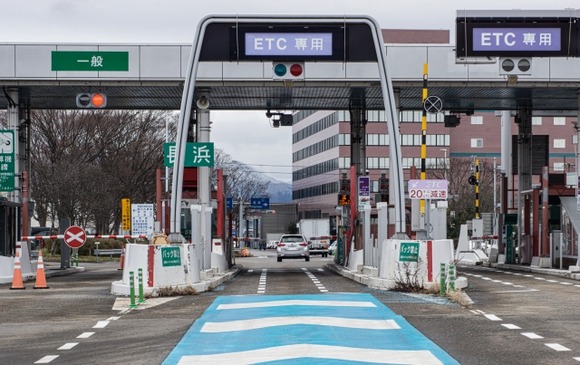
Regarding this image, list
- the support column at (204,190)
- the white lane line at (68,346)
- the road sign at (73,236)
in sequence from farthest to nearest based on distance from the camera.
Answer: the road sign at (73,236), the support column at (204,190), the white lane line at (68,346)

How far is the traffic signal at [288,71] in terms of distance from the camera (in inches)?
1097

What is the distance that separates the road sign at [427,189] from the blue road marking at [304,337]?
245 inches

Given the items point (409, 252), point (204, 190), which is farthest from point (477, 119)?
point (409, 252)

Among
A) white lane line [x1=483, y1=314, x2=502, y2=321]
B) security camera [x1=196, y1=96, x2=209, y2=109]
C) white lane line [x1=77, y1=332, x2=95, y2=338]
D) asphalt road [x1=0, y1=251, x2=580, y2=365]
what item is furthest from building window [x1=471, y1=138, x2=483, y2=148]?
white lane line [x1=77, y1=332, x2=95, y2=338]

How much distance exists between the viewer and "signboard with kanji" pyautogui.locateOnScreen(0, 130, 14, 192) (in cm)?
3183

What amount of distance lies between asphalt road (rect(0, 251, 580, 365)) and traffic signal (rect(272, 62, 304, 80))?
5337 mm

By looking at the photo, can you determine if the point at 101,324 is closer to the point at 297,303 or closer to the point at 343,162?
the point at 297,303

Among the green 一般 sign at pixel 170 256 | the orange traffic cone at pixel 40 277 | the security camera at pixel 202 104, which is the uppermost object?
the security camera at pixel 202 104

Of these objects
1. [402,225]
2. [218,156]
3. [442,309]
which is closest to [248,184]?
[218,156]

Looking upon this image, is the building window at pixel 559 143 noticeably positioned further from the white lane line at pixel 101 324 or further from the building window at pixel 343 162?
the white lane line at pixel 101 324

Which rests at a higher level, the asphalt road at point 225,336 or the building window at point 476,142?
the building window at point 476,142

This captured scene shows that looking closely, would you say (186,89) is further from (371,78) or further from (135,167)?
(135,167)

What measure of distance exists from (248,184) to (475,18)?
289 ft

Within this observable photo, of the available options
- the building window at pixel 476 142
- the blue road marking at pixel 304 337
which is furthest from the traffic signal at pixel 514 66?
the building window at pixel 476 142
